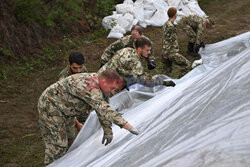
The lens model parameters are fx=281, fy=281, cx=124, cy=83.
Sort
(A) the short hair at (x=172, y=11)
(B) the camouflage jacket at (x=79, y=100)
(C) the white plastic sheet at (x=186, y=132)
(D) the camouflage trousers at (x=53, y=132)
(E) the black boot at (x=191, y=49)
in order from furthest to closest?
(E) the black boot at (x=191, y=49) → (A) the short hair at (x=172, y=11) → (D) the camouflage trousers at (x=53, y=132) → (B) the camouflage jacket at (x=79, y=100) → (C) the white plastic sheet at (x=186, y=132)

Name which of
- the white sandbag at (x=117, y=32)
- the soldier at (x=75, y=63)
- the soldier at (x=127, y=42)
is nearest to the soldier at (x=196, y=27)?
the white sandbag at (x=117, y=32)

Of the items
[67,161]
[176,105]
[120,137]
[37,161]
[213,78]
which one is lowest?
[37,161]

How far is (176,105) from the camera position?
8.74 feet

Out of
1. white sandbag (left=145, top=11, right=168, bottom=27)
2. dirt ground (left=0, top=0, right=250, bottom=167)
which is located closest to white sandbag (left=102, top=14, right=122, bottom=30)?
dirt ground (left=0, top=0, right=250, bottom=167)

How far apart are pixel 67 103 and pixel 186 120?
114 cm

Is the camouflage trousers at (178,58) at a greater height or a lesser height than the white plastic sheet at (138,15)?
lesser

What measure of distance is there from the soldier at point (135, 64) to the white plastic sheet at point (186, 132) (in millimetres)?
246

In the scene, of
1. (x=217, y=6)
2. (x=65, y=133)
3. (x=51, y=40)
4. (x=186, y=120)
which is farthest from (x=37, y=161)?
(x=217, y=6)

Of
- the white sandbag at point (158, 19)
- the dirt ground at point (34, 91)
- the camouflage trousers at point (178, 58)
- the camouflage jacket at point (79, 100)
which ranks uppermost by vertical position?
the camouflage jacket at point (79, 100)

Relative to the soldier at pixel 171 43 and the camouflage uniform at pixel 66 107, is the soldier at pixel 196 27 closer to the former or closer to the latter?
the soldier at pixel 171 43

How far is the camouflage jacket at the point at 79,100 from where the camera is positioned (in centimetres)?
231

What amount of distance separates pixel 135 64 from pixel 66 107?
105cm

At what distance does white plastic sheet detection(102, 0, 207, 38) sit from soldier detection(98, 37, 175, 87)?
4.38 meters

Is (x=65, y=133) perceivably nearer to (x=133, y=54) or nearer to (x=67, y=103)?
(x=67, y=103)
